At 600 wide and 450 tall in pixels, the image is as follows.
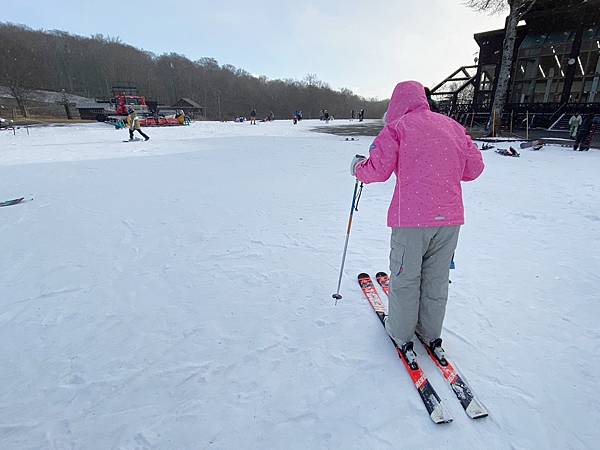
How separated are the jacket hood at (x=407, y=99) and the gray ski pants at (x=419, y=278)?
2.47 feet

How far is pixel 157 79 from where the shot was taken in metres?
84.4

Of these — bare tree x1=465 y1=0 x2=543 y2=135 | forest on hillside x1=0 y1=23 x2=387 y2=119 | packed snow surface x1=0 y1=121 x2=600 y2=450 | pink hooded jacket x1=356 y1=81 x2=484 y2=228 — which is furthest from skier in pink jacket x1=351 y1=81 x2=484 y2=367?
forest on hillside x1=0 y1=23 x2=387 y2=119

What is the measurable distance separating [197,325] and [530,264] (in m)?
3.58

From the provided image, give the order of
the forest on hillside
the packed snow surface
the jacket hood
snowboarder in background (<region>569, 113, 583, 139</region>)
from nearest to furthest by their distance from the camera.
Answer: the packed snow surface < the jacket hood < snowboarder in background (<region>569, 113, 583, 139</region>) < the forest on hillside

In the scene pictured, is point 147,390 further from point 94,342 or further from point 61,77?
point 61,77

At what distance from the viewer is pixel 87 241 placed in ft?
13.1

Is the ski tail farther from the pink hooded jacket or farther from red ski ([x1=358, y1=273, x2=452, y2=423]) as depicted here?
the pink hooded jacket

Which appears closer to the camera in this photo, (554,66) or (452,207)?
(452,207)

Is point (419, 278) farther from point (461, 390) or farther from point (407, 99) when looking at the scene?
point (407, 99)

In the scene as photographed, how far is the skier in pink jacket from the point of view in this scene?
6.03 feet

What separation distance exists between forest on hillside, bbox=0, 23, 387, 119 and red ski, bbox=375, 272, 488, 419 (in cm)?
7084

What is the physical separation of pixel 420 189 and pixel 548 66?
76.6 feet

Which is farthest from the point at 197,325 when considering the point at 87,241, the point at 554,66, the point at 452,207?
the point at 554,66

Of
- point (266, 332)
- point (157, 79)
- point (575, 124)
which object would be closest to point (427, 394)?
point (266, 332)
